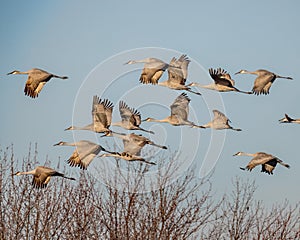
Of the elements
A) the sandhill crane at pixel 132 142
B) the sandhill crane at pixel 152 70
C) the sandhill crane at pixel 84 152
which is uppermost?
the sandhill crane at pixel 152 70

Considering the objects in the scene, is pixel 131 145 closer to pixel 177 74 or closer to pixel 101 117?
pixel 101 117

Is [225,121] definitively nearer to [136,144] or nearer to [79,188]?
[136,144]

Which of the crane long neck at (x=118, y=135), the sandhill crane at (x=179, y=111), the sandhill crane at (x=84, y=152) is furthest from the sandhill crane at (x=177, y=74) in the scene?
the sandhill crane at (x=84, y=152)

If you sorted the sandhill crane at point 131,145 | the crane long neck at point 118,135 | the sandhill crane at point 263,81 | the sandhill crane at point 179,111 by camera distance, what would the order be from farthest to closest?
the sandhill crane at point 179,111
the sandhill crane at point 131,145
the crane long neck at point 118,135
the sandhill crane at point 263,81

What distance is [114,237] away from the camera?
67.9 feet

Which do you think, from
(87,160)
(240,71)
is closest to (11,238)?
(87,160)

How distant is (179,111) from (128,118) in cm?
158

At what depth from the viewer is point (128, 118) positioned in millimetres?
17891

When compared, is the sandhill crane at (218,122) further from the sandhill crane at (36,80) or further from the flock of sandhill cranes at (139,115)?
the sandhill crane at (36,80)

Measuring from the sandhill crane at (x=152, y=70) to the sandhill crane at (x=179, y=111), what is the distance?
1740 millimetres

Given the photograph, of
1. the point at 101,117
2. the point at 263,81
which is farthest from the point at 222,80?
the point at 101,117

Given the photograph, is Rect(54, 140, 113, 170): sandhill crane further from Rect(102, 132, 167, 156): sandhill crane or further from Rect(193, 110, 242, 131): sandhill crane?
Rect(193, 110, 242, 131): sandhill crane

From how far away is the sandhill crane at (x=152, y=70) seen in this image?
1702 centimetres

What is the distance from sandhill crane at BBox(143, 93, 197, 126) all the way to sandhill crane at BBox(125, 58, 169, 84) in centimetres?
174
